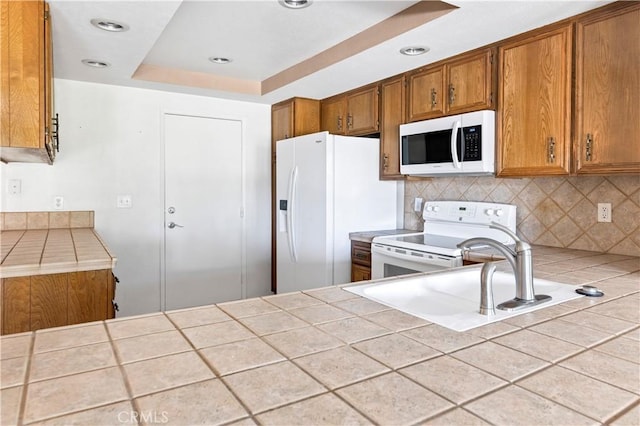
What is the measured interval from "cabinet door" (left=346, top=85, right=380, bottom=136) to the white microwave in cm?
42

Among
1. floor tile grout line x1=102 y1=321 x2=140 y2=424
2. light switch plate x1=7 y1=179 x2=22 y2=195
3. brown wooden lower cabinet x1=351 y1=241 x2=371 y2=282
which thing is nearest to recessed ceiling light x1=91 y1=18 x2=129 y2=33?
light switch plate x1=7 y1=179 x2=22 y2=195

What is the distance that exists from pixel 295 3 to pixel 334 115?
1.67 meters

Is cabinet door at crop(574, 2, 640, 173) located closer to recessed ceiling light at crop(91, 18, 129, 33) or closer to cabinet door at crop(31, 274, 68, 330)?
recessed ceiling light at crop(91, 18, 129, 33)

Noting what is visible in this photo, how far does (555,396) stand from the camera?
650 millimetres

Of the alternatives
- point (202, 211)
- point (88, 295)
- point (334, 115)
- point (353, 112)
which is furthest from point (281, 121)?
point (88, 295)

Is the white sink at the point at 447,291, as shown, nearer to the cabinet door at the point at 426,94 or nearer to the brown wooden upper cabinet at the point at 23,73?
the cabinet door at the point at 426,94

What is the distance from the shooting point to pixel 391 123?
10.6 ft

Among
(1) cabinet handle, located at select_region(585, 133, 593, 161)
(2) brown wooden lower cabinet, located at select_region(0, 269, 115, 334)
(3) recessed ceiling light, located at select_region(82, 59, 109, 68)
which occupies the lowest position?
(2) brown wooden lower cabinet, located at select_region(0, 269, 115, 334)

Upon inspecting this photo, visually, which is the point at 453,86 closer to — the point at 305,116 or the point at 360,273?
the point at 360,273

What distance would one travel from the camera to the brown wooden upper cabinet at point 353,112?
3.41 meters

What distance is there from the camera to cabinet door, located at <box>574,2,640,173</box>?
6.25 feet

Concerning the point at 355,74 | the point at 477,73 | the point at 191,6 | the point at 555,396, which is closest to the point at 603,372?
the point at 555,396

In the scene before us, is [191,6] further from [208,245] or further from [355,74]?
[208,245]

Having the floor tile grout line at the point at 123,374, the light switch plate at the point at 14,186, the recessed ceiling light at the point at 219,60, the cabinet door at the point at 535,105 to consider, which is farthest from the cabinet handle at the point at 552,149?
the light switch plate at the point at 14,186
